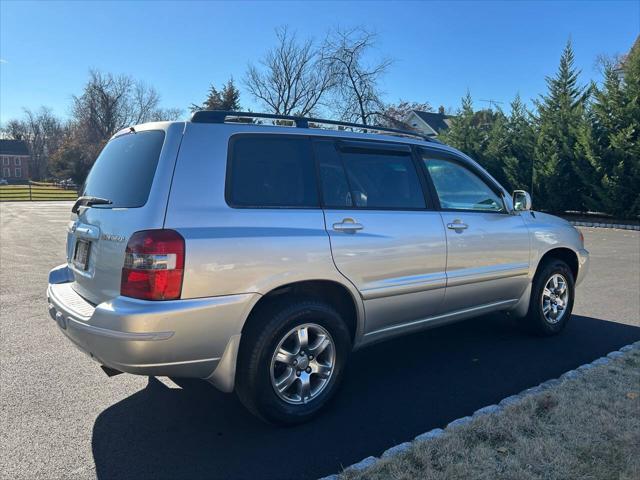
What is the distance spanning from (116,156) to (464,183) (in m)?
2.90

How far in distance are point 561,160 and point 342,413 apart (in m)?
19.6

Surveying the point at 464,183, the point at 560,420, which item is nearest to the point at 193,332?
the point at 560,420

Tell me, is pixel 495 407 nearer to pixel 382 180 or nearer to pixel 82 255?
pixel 382 180

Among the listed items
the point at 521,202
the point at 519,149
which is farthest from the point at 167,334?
the point at 519,149

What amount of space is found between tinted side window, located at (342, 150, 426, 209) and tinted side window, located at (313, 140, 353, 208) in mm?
61

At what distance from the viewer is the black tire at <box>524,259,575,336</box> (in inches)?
191

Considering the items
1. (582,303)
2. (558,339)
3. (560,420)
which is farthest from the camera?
(582,303)

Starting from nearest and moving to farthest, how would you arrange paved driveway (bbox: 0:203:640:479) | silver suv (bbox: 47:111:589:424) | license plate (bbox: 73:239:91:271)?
silver suv (bbox: 47:111:589:424)
paved driveway (bbox: 0:203:640:479)
license plate (bbox: 73:239:91:271)

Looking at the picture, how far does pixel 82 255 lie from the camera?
3242 mm

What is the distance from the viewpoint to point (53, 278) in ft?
12.1

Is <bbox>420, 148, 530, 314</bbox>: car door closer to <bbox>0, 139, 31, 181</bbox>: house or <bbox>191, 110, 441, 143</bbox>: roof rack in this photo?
<bbox>191, 110, 441, 143</bbox>: roof rack

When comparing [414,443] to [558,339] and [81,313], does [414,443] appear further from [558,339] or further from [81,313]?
[558,339]

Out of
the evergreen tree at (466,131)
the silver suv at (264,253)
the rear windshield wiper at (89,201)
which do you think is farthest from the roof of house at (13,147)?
the silver suv at (264,253)

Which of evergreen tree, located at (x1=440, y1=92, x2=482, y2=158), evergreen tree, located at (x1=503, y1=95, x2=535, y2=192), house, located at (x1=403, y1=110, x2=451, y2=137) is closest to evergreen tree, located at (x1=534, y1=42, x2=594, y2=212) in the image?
evergreen tree, located at (x1=503, y1=95, x2=535, y2=192)
